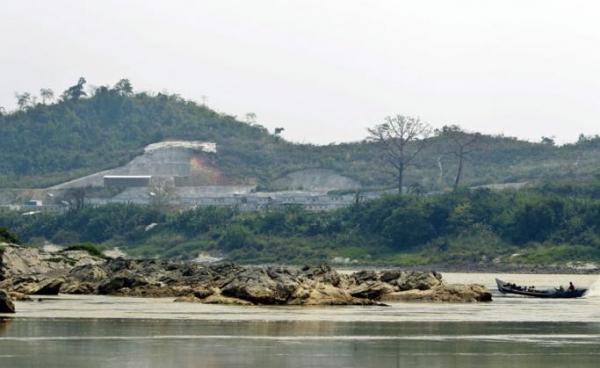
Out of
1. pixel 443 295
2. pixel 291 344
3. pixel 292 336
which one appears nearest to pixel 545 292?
pixel 443 295

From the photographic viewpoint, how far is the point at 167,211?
18100 centimetres

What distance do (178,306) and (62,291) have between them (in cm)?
1111

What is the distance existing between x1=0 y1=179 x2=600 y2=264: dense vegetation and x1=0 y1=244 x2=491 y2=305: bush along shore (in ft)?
189

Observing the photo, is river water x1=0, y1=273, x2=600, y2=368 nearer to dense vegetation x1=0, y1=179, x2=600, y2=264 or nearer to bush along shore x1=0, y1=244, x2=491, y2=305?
bush along shore x1=0, y1=244, x2=491, y2=305

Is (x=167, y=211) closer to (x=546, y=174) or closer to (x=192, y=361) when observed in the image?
(x=546, y=174)

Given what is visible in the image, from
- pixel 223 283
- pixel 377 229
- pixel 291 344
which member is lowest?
pixel 291 344

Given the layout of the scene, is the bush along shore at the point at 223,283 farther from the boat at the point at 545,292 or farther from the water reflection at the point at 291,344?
the water reflection at the point at 291,344

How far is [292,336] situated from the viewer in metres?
46.0

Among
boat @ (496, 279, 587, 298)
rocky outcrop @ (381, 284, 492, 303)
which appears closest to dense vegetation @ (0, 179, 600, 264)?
boat @ (496, 279, 587, 298)

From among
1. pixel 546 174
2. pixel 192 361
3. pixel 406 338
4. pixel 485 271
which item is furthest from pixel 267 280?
pixel 546 174

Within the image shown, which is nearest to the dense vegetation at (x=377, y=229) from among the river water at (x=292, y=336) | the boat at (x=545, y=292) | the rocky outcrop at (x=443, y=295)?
the boat at (x=545, y=292)

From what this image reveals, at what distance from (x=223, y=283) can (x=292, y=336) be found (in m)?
20.5

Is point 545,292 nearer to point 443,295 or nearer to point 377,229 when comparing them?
point 443,295

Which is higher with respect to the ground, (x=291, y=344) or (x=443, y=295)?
(x=443, y=295)
